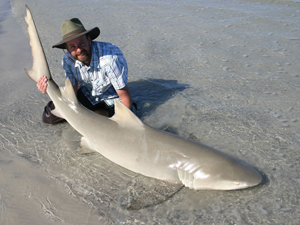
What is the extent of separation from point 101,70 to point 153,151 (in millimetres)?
1506

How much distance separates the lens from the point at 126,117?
3229mm

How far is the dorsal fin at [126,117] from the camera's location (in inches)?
125

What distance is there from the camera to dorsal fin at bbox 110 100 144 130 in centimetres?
317

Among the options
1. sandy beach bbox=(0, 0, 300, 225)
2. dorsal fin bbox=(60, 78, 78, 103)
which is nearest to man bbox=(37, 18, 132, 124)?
dorsal fin bbox=(60, 78, 78, 103)

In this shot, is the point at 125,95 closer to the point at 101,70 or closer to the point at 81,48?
the point at 101,70

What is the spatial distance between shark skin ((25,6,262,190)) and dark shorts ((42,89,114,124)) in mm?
755

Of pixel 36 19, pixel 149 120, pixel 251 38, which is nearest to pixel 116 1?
pixel 36 19

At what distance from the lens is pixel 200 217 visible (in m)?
2.78

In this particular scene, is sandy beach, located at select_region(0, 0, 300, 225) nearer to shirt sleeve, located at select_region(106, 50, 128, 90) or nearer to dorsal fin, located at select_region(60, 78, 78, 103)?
dorsal fin, located at select_region(60, 78, 78, 103)

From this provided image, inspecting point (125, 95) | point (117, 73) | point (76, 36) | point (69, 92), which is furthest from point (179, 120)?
point (76, 36)

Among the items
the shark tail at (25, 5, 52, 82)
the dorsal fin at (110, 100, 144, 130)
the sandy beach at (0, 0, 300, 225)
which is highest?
the shark tail at (25, 5, 52, 82)

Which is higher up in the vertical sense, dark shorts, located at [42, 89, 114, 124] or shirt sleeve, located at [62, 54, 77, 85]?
shirt sleeve, located at [62, 54, 77, 85]

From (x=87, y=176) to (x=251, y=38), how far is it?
5.55m

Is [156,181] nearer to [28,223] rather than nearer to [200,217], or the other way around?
[200,217]
